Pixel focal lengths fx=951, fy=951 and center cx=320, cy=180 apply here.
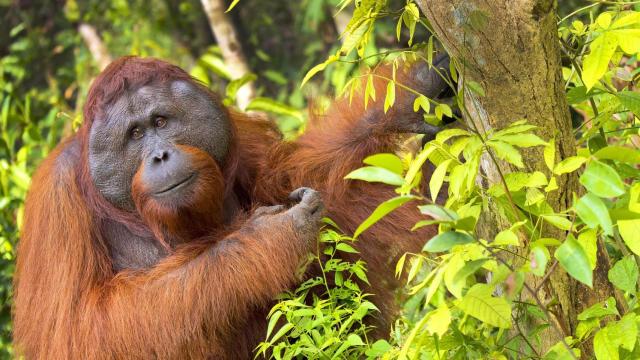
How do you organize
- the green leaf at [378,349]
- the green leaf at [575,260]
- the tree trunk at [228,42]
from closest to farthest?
the green leaf at [575,260] < the green leaf at [378,349] < the tree trunk at [228,42]

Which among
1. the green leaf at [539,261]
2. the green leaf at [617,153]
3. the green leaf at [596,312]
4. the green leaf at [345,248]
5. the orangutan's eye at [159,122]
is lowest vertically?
the green leaf at [596,312]

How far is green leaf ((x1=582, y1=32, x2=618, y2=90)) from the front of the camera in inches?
76.0

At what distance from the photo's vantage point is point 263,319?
3232 millimetres

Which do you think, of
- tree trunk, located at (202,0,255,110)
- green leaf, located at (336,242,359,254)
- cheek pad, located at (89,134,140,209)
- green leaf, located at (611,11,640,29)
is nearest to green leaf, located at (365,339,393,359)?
green leaf, located at (336,242,359,254)

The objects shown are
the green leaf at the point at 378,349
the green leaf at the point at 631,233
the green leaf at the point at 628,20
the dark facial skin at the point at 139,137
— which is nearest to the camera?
the green leaf at the point at 631,233

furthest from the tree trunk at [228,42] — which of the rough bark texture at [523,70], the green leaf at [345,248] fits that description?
the rough bark texture at [523,70]

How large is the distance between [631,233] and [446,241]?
1.29 ft

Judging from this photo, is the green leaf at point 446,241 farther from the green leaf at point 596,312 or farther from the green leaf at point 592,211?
the green leaf at point 596,312

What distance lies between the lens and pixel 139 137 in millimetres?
3295

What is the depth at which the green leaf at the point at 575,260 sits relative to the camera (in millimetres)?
1599

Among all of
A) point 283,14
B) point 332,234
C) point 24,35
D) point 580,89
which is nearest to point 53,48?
point 24,35

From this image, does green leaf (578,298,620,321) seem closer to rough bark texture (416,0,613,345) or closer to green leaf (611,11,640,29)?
rough bark texture (416,0,613,345)

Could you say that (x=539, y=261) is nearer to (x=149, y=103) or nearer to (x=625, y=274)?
(x=625, y=274)

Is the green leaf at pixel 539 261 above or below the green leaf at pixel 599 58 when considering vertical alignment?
below
